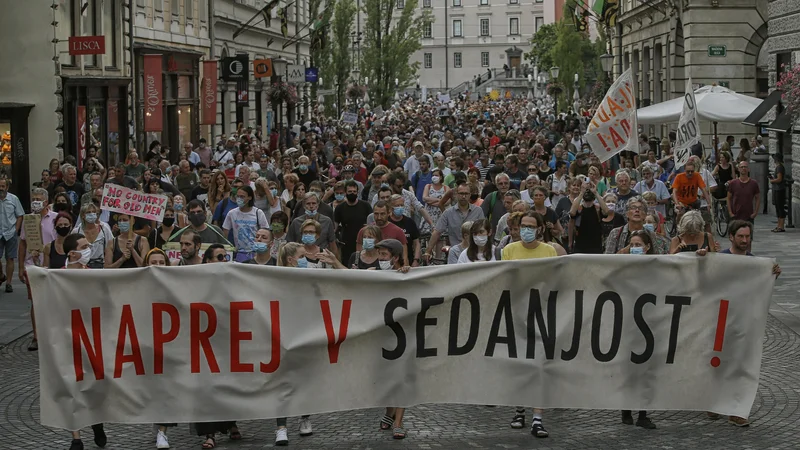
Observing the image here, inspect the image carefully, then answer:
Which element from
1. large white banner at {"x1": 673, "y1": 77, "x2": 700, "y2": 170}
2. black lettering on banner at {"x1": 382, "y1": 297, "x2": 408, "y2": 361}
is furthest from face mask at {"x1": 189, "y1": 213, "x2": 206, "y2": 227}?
large white banner at {"x1": 673, "y1": 77, "x2": 700, "y2": 170}

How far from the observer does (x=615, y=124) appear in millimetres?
21531

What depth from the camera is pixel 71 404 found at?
9.91m

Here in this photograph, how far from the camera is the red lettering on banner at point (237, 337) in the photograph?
10.0 metres

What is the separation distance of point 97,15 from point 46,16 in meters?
3.16

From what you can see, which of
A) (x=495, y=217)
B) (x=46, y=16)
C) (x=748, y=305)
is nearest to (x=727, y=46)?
(x=46, y=16)

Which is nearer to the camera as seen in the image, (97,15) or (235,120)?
(97,15)

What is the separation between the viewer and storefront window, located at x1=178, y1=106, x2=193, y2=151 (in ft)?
134

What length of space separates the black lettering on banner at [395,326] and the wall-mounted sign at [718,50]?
30.9m

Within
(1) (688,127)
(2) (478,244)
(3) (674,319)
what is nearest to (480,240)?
(2) (478,244)

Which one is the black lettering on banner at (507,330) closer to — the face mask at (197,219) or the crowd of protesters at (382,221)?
the crowd of protesters at (382,221)

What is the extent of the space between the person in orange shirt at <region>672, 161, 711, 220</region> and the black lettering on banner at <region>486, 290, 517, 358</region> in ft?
33.0

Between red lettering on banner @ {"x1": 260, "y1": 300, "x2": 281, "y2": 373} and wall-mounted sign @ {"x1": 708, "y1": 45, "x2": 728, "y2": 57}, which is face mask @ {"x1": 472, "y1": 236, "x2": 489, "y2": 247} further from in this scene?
wall-mounted sign @ {"x1": 708, "y1": 45, "x2": 728, "y2": 57}

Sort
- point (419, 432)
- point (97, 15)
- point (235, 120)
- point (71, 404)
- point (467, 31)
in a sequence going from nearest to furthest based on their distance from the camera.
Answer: point (71, 404), point (419, 432), point (97, 15), point (235, 120), point (467, 31)

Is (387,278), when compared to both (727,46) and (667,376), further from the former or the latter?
(727,46)
